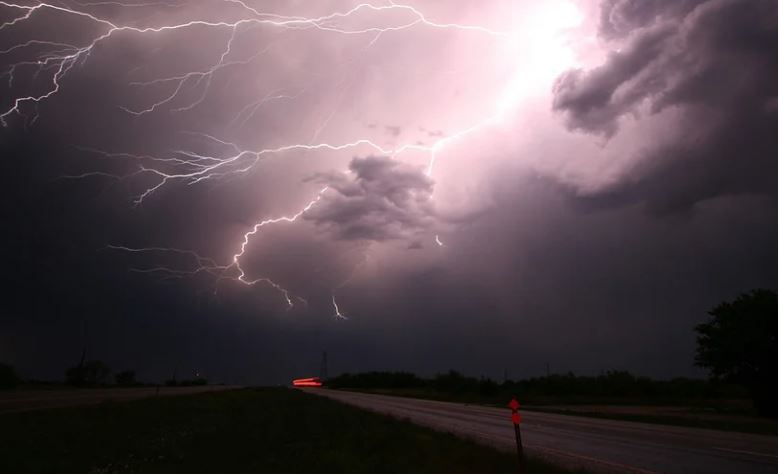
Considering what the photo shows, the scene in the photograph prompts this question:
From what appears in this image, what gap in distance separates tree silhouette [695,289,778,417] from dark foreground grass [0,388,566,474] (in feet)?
62.3

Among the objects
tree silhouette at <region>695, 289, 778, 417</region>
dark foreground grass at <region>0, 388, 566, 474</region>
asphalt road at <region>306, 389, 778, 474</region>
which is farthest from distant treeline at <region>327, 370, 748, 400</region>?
dark foreground grass at <region>0, 388, 566, 474</region>

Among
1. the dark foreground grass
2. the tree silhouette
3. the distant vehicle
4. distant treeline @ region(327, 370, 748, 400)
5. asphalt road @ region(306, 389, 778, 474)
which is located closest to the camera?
asphalt road @ region(306, 389, 778, 474)

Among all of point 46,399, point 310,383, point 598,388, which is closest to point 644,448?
point 46,399

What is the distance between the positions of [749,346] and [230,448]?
2697 centimetres

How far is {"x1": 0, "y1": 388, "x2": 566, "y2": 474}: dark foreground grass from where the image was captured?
13094mm

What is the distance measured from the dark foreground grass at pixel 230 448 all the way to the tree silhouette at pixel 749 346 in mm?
18985

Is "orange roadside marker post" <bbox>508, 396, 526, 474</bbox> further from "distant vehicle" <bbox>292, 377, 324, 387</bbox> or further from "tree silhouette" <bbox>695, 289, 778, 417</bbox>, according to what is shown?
"distant vehicle" <bbox>292, 377, 324, 387</bbox>

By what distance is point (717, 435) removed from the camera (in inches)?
768

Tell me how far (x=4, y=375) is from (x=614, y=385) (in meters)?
72.1

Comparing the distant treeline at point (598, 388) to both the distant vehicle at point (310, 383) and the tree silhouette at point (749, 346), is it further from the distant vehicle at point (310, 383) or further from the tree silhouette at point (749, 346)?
the distant vehicle at point (310, 383)

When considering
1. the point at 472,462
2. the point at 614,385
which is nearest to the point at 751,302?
the point at 472,462

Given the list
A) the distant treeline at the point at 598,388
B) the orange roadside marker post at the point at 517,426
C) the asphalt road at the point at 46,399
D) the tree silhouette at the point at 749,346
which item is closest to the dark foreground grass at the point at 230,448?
the orange roadside marker post at the point at 517,426

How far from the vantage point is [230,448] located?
17.4 m

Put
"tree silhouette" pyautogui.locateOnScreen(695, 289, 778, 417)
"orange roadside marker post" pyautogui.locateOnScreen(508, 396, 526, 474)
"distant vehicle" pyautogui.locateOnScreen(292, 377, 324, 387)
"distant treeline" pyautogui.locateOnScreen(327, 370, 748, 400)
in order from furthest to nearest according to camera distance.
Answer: "distant vehicle" pyautogui.locateOnScreen(292, 377, 324, 387) < "distant treeline" pyautogui.locateOnScreen(327, 370, 748, 400) < "tree silhouette" pyautogui.locateOnScreen(695, 289, 778, 417) < "orange roadside marker post" pyautogui.locateOnScreen(508, 396, 526, 474)
